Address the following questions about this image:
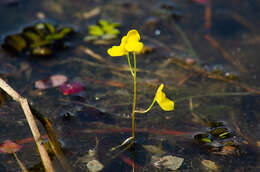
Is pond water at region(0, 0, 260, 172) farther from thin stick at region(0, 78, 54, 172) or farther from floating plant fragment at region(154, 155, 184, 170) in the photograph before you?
thin stick at region(0, 78, 54, 172)

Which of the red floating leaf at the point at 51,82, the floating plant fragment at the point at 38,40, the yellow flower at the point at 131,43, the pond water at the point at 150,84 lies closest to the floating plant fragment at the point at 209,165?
the pond water at the point at 150,84

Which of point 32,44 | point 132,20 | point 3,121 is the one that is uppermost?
point 132,20

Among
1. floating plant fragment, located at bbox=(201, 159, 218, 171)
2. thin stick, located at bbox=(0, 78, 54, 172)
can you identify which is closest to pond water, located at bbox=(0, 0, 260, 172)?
floating plant fragment, located at bbox=(201, 159, 218, 171)

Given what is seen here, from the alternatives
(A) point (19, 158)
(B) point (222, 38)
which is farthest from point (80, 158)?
(B) point (222, 38)

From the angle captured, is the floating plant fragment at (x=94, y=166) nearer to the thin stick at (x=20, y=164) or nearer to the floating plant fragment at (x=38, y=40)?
the thin stick at (x=20, y=164)

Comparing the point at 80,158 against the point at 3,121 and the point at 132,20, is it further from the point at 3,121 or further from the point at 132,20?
A: the point at 132,20

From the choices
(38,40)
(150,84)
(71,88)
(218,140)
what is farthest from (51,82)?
(218,140)

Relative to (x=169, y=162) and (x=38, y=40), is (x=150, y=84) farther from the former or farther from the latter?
(x=38, y=40)
